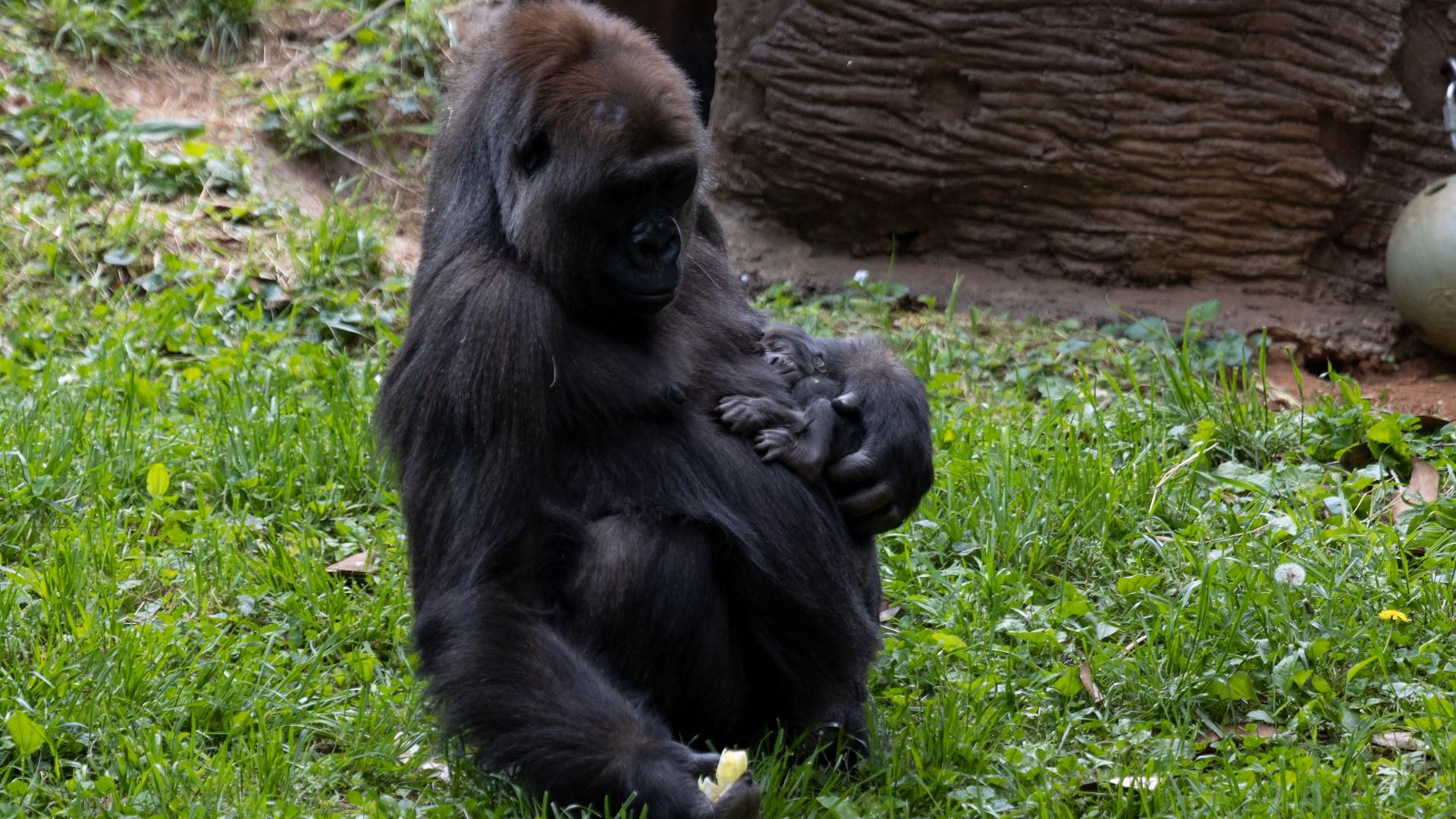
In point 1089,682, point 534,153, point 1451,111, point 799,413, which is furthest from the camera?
point 1451,111

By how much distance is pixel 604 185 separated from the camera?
10.6 ft

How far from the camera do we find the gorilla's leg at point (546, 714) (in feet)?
9.80

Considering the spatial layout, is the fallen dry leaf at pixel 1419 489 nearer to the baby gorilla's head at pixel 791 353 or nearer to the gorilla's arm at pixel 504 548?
the baby gorilla's head at pixel 791 353

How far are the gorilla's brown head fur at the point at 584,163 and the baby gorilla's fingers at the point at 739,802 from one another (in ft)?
3.69

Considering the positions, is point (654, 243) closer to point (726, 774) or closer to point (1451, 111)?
point (726, 774)

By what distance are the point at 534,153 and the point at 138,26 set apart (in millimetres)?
5825

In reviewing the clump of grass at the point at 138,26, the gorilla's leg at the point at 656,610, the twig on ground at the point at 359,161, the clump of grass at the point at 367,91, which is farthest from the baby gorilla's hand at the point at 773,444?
the clump of grass at the point at 138,26

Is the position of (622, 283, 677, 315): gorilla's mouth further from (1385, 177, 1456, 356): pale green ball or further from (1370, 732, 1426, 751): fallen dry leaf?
(1385, 177, 1456, 356): pale green ball

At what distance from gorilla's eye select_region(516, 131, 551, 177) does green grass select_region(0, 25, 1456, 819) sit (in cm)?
137

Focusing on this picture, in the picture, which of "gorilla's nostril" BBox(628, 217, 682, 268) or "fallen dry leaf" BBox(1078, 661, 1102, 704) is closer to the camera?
"gorilla's nostril" BBox(628, 217, 682, 268)

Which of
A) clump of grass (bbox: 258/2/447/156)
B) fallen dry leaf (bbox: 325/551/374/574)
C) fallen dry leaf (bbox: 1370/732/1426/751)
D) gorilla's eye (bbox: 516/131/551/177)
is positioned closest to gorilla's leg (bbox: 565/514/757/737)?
gorilla's eye (bbox: 516/131/551/177)

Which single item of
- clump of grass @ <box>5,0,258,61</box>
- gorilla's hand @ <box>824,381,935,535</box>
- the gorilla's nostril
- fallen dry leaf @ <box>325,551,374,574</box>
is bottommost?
fallen dry leaf @ <box>325,551,374,574</box>

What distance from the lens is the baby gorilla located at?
3557 mm

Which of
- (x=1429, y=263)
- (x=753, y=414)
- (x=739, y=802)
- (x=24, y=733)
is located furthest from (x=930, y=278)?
(x=24, y=733)
